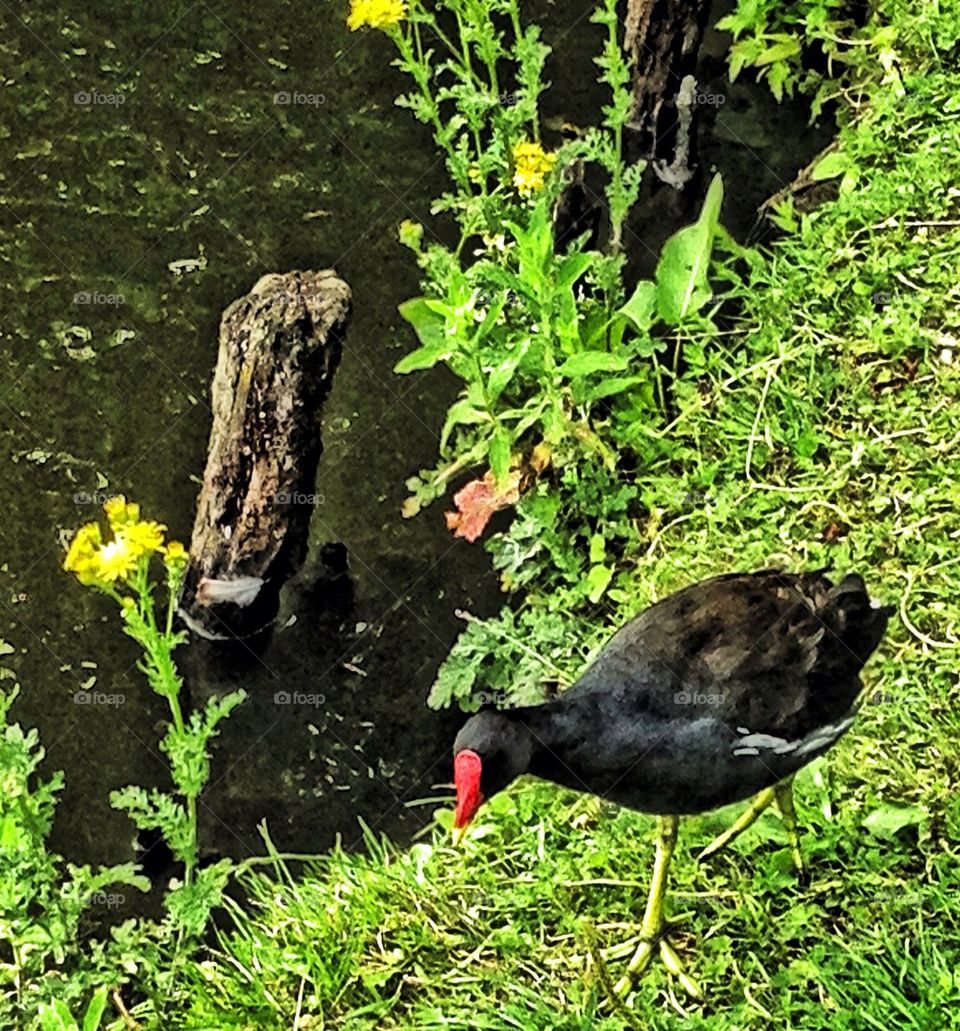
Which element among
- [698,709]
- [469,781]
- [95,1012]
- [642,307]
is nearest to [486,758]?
[469,781]

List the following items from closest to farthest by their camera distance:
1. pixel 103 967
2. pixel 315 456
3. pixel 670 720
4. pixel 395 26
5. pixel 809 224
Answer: pixel 670 720 < pixel 103 967 < pixel 395 26 < pixel 315 456 < pixel 809 224

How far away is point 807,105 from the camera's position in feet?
15.1

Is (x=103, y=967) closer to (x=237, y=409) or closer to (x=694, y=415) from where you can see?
(x=237, y=409)

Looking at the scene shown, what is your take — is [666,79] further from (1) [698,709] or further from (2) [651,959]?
(2) [651,959]

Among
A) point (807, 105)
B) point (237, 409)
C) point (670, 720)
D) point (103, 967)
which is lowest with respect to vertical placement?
point (103, 967)

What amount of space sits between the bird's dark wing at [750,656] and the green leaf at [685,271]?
1.25m

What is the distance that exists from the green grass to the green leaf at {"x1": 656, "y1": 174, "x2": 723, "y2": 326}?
0.54 feet

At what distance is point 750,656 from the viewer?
2.65 meters

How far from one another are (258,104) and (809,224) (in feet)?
6.00

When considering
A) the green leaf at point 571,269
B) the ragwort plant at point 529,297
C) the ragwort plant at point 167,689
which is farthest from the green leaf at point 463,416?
the ragwort plant at point 167,689

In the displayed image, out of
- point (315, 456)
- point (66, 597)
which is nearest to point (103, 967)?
point (66, 597)

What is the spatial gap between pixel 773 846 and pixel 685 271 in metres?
1.55

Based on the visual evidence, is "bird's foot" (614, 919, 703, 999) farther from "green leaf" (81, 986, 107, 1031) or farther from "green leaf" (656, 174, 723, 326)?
"green leaf" (656, 174, 723, 326)

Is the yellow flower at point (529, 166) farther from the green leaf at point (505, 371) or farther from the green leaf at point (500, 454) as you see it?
the green leaf at point (500, 454)
